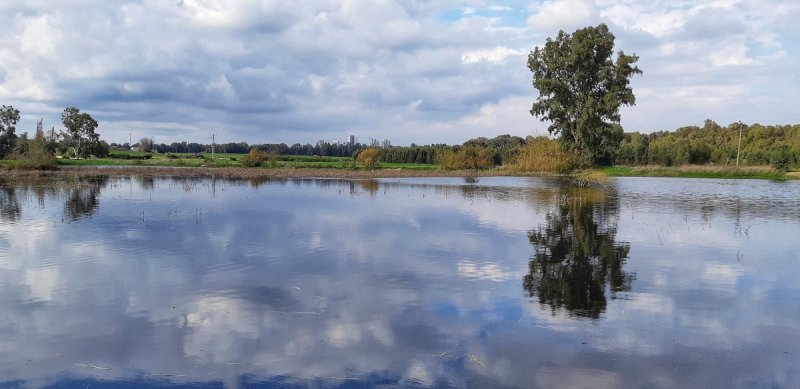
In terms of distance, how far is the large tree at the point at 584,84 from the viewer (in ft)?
166

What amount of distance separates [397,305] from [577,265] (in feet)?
18.1

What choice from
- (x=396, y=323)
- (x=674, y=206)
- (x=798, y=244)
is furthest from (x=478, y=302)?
(x=674, y=206)

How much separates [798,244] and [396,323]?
14570 millimetres

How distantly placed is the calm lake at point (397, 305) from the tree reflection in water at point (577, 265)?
75 millimetres

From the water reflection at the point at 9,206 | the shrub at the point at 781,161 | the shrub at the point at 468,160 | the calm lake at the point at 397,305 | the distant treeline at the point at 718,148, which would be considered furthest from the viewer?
the distant treeline at the point at 718,148

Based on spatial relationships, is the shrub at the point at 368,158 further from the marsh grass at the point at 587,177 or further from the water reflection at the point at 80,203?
the water reflection at the point at 80,203

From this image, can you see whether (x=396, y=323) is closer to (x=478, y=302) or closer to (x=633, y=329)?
(x=478, y=302)

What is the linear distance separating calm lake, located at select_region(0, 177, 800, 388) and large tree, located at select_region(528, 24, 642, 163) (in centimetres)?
3226

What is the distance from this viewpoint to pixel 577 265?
1336 centimetres

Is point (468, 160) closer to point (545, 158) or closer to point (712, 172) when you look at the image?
point (545, 158)

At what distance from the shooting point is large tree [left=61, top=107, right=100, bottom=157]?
10681 cm

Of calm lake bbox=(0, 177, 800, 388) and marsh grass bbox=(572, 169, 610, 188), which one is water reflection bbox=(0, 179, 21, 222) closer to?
calm lake bbox=(0, 177, 800, 388)

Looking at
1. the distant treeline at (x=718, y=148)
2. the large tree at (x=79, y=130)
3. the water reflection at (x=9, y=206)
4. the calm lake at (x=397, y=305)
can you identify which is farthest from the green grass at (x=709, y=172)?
the large tree at (x=79, y=130)

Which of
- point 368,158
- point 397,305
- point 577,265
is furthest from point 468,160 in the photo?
point 397,305
